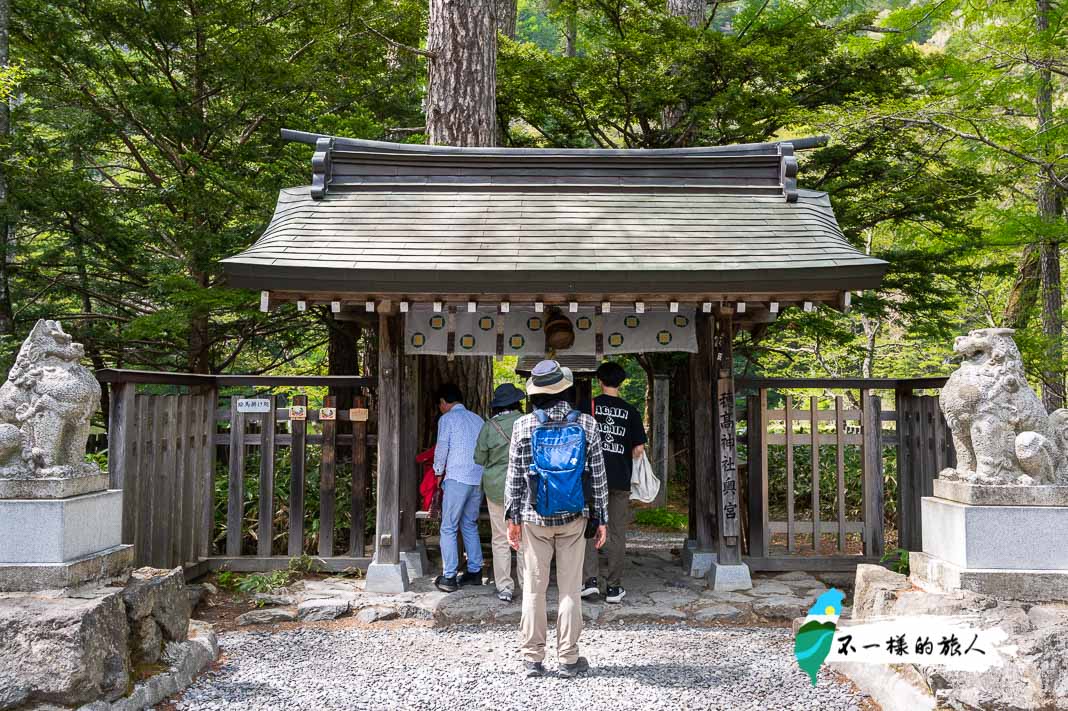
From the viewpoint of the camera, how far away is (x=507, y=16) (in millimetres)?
16438

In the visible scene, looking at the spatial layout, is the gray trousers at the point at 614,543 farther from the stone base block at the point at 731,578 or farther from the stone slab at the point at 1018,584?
the stone slab at the point at 1018,584

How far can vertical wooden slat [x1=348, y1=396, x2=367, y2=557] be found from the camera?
26.0 ft

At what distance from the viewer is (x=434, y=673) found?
5.26m

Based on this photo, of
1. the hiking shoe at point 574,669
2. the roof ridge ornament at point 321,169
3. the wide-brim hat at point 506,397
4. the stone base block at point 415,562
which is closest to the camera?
the hiking shoe at point 574,669

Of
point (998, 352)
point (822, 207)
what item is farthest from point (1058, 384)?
point (998, 352)

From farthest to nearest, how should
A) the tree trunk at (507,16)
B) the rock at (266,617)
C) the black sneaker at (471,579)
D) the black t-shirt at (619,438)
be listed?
the tree trunk at (507,16)
the black sneaker at (471,579)
the black t-shirt at (619,438)
the rock at (266,617)

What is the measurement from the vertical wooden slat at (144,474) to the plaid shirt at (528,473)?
378cm

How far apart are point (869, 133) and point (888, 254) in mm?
1972

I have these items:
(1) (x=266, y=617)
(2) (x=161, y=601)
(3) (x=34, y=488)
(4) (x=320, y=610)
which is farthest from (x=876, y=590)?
(3) (x=34, y=488)

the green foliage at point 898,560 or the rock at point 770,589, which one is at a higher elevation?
the green foliage at point 898,560

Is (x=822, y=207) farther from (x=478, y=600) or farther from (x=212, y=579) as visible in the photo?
(x=212, y=579)

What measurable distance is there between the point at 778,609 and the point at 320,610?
4225 millimetres

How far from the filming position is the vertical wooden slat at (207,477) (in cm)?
784

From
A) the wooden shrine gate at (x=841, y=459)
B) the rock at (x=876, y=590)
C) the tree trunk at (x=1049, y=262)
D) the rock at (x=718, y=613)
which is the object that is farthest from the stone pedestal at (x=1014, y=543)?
the tree trunk at (x=1049, y=262)
